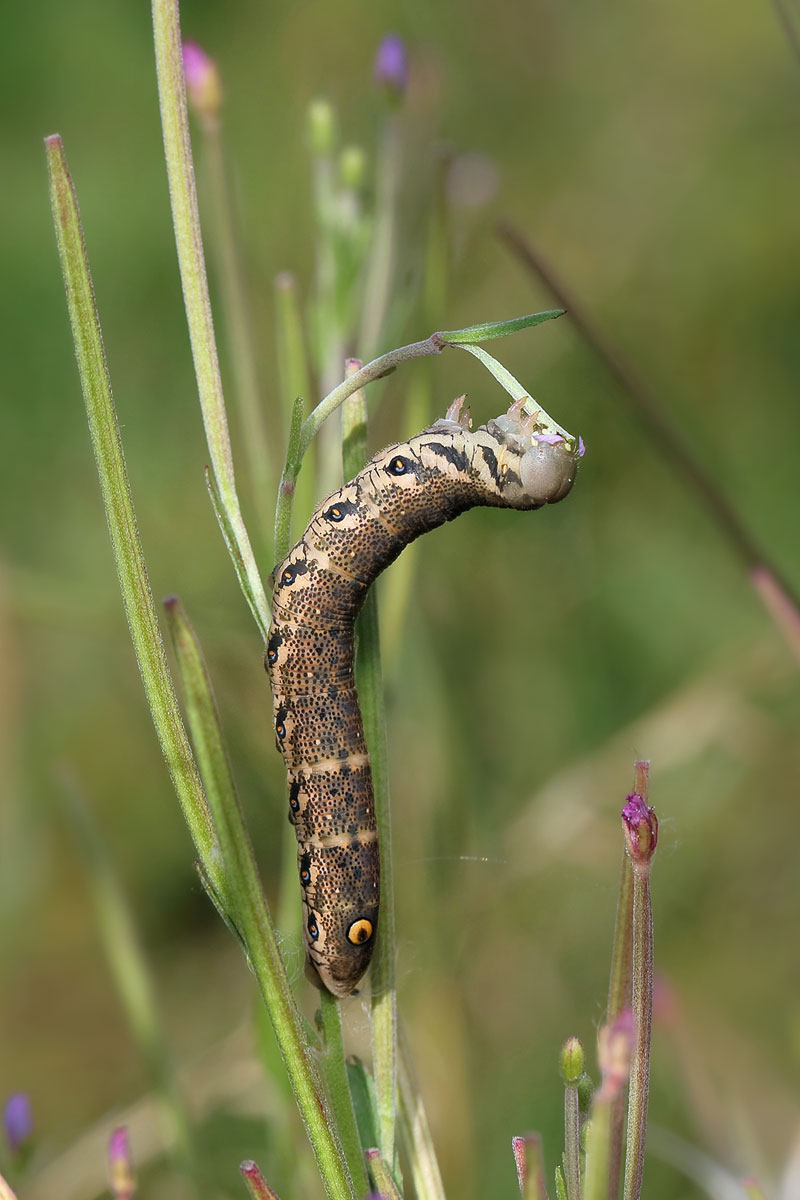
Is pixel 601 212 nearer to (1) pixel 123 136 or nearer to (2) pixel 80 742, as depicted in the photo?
(1) pixel 123 136

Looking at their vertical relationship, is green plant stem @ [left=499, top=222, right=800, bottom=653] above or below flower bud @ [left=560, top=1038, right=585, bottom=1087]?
above

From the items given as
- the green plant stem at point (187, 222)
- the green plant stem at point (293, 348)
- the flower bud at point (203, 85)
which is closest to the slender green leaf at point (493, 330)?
the green plant stem at point (187, 222)

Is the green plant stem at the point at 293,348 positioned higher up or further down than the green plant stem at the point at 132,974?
higher up

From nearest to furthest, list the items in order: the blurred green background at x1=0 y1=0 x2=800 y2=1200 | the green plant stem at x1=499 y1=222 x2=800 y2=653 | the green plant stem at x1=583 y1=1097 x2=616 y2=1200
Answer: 1. the green plant stem at x1=583 y1=1097 x2=616 y2=1200
2. the green plant stem at x1=499 y1=222 x2=800 y2=653
3. the blurred green background at x1=0 y1=0 x2=800 y2=1200

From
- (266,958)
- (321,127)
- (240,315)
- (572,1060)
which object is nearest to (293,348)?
(240,315)

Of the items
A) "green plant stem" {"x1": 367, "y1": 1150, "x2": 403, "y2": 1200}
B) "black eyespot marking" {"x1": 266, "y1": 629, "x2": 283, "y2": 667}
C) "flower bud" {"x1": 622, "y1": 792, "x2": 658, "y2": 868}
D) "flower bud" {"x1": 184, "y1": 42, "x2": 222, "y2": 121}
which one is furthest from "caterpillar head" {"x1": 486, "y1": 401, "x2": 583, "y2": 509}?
"flower bud" {"x1": 184, "y1": 42, "x2": 222, "y2": 121}

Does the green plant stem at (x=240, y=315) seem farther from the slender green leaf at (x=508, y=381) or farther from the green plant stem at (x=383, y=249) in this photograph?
the slender green leaf at (x=508, y=381)

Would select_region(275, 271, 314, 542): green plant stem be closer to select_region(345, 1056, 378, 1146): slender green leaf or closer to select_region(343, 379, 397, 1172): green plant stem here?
select_region(343, 379, 397, 1172): green plant stem
